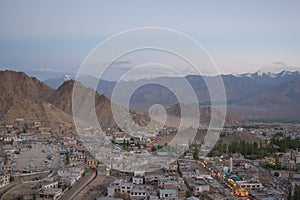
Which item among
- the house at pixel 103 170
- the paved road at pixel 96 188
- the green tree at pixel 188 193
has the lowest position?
the paved road at pixel 96 188

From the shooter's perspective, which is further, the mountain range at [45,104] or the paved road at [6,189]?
the mountain range at [45,104]

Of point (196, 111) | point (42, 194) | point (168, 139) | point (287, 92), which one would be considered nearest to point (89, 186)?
point (42, 194)

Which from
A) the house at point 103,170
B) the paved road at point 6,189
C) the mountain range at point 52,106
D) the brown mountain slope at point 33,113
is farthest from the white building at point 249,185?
the brown mountain slope at point 33,113

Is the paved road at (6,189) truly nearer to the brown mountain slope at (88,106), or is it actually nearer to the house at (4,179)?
the house at (4,179)

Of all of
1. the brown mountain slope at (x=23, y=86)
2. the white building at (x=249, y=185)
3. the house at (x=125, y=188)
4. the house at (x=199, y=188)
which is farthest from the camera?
the brown mountain slope at (x=23, y=86)

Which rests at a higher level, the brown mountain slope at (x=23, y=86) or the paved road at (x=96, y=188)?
the brown mountain slope at (x=23, y=86)

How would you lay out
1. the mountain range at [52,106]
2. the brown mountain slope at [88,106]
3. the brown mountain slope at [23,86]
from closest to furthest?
the mountain range at [52,106]
the brown mountain slope at [88,106]
the brown mountain slope at [23,86]

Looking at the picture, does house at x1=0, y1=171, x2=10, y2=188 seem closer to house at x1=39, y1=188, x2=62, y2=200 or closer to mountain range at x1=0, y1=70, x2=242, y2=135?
house at x1=39, y1=188, x2=62, y2=200

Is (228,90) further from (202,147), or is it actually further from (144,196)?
(144,196)
